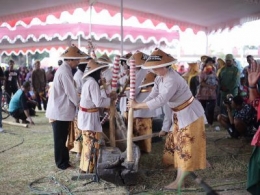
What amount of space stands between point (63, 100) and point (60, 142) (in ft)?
1.77

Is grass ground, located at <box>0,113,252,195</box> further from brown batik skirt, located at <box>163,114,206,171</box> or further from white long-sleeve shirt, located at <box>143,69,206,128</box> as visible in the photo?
white long-sleeve shirt, located at <box>143,69,206,128</box>

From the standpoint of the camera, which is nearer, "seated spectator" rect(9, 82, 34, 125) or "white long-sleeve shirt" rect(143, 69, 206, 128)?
"white long-sleeve shirt" rect(143, 69, 206, 128)

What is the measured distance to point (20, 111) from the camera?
8633 millimetres

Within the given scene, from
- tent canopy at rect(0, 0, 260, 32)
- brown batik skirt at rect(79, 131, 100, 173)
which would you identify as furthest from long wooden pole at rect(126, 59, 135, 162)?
tent canopy at rect(0, 0, 260, 32)

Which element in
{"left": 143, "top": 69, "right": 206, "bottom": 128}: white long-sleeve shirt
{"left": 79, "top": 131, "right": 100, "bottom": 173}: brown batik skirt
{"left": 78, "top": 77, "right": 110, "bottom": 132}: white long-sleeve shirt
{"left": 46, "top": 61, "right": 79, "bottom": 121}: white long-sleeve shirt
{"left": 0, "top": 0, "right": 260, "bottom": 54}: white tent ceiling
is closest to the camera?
{"left": 143, "top": 69, "right": 206, "bottom": 128}: white long-sleeve shirt

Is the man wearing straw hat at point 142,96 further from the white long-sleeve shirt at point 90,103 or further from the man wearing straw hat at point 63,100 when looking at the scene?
the white long-sleeve shirt at point 90,103

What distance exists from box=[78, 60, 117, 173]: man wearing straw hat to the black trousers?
392 mm

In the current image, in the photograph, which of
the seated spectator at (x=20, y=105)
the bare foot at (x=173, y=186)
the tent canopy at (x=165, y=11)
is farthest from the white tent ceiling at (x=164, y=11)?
the bare foot at (x=173, y=186)

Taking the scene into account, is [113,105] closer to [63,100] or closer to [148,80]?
[63,100]

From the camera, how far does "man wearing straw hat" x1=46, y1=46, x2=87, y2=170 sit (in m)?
4.71

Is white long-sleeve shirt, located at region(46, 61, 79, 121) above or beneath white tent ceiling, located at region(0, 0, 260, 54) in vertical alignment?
beneath

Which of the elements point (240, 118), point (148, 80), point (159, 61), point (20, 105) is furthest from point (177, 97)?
point (20, 105)

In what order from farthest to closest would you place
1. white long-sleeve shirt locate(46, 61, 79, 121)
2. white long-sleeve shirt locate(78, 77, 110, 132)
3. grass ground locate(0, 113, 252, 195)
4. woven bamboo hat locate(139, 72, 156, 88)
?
woven bamboo hat locate(139, 72, 156, 88)
white long-sleeve shirt locate(46, 61, 79, 121)
white long-sleeve shirt locate(78, 77, 110, 132)
grass ground locate(0, 113, 252, 195)

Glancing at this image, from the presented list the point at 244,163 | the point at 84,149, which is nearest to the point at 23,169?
the point at 84,149
